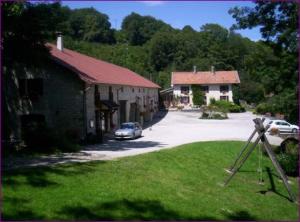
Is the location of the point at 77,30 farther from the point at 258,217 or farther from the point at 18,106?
the point at 258,217

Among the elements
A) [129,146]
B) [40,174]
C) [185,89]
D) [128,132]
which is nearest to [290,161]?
[129,146]

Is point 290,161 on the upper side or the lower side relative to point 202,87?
lower

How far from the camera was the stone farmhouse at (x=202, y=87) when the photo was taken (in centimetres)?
7862

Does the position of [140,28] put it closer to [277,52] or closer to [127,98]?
[127,98]

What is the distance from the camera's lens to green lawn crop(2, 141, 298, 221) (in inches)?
464

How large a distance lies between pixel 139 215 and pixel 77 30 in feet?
363

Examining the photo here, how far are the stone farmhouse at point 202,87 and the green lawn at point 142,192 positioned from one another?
58.5 meters

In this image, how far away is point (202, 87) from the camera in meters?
79.4

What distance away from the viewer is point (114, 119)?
38.5 m

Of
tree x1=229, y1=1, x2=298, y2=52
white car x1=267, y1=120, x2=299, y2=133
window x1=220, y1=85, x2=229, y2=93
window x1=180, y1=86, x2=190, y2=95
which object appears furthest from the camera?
window x1=180, y1=86, x2=190, y2=95

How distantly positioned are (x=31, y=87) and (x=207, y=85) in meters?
52.4

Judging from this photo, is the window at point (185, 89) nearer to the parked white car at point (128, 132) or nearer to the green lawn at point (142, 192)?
the parked white car at point (128, 132)

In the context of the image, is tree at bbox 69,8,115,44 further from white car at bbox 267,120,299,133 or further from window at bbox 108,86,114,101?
white car at bbox 267,120,299,133

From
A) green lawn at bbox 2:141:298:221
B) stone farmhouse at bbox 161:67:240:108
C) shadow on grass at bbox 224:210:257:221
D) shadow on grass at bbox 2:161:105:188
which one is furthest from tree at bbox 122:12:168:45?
shadow on grass at bbox 224:210:257:221
